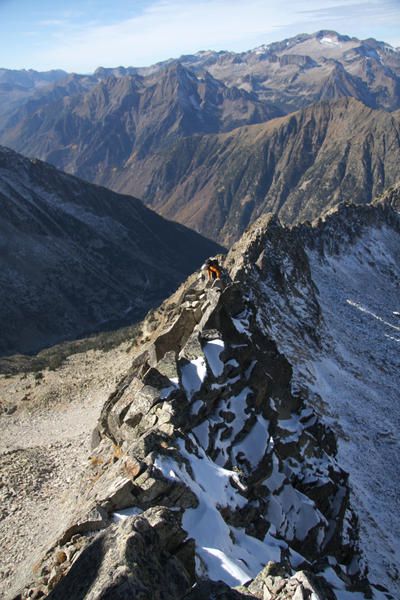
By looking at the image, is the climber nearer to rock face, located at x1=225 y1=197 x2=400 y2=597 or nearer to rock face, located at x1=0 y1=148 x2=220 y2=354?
rock face, located at x1=225 y1=197 x2=400 y2=597

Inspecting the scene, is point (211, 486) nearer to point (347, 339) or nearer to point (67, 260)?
point (347, 339)

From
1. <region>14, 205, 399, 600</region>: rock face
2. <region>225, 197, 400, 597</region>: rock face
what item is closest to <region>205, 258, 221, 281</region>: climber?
<region>14, 205, 399, 600</region>: rock face

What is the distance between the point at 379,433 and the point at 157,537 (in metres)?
32.9

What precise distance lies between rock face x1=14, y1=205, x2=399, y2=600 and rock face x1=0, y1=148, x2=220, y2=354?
259 feet

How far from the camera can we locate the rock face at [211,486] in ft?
35.2

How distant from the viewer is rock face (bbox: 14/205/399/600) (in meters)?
10.7

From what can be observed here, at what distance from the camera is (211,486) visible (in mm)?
17078

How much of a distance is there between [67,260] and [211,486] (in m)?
121

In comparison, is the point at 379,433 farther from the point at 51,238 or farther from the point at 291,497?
the point at 51,238

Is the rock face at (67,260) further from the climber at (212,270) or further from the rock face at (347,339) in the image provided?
the climber at (212,270)

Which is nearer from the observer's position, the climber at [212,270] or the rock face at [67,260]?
the climber at [212,270]

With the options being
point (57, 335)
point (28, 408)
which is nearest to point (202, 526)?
point (28, 408)

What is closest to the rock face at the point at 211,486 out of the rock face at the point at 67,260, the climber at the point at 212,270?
the climber at the point at 212,270

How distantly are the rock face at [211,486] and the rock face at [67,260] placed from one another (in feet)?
259
